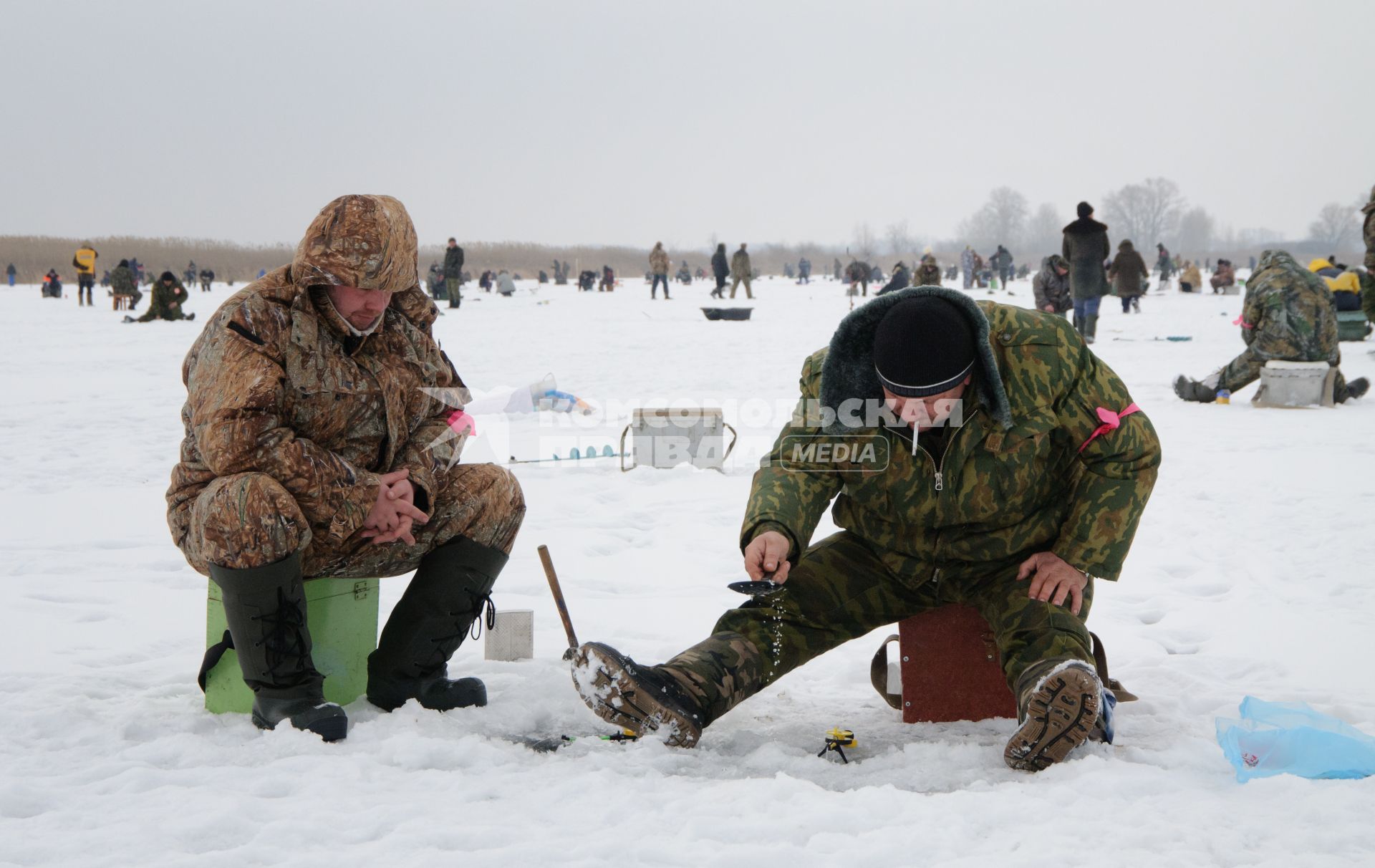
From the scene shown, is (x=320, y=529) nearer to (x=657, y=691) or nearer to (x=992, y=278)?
(x=657, y=691)

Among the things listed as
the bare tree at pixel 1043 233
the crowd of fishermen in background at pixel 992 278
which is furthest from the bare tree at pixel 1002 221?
the crowd of fishermen in background at pixel 992 278

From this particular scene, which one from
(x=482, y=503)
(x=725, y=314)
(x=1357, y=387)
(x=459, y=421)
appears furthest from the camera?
(x=725, y=314)

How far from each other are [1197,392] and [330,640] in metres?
8.29

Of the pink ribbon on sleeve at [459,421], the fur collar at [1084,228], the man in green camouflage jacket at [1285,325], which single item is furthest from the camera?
the fur collar at [1084,228]

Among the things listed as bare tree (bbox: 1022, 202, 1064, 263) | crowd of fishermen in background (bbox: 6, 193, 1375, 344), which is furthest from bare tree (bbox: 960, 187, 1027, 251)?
crowd of fishermen in background (bbox: 6, 193, 1375, 344)

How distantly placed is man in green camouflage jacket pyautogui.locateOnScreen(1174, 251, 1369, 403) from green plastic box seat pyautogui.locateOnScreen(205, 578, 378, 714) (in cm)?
803

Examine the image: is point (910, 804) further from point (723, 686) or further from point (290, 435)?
point (290, 435)

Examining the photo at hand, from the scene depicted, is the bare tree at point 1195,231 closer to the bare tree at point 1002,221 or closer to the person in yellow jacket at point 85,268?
the bare tree at point 1002,221

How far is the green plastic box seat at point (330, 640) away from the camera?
2.74 m

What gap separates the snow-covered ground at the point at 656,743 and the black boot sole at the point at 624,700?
56 mm

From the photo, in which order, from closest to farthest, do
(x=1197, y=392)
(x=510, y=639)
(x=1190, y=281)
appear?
(x=510, y=639)
(x=1197, y=392)
(x=1190, y=281)

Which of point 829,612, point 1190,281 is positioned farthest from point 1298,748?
point 1190,281

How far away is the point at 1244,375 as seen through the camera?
8984 mm

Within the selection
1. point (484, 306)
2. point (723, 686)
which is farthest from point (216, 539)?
point (484, 306)
